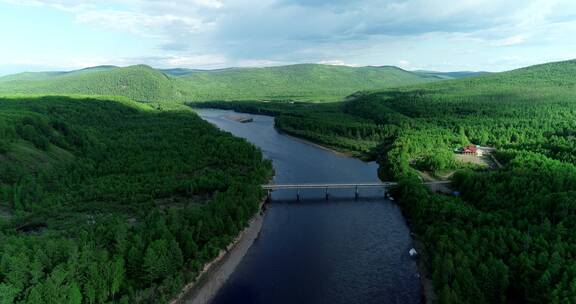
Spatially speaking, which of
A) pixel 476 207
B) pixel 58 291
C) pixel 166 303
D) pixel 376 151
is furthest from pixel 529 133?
pixel 58 291

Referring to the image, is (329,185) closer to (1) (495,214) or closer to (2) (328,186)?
(2) (328,186)

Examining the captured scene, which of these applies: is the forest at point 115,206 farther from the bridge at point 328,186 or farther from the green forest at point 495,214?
the green forest at point 495,214

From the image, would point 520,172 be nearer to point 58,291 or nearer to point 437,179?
point 437,179

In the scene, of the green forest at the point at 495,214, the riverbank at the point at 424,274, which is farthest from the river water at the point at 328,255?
the green forest at the point at 495,214

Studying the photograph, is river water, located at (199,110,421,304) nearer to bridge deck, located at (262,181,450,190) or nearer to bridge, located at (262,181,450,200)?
bridge, located at (262,181,450,200)

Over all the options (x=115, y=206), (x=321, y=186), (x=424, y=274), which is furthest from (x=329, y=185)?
(x=115, y=206)

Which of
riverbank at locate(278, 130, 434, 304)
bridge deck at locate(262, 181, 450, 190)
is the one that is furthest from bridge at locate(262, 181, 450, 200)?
riverbank at locate(278, 130, 434, 304)
